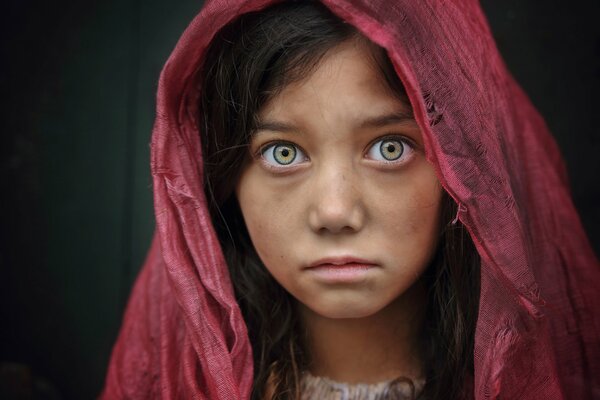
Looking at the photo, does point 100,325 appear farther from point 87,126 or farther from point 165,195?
point 165,195

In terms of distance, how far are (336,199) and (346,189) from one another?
21 millimetres

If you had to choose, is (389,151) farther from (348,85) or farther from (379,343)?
(379,343)

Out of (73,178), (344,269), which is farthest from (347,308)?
(73,178)

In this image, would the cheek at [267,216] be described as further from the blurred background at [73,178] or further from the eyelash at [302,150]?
the blurred background at [73,178]

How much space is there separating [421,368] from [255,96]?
1.56 feet

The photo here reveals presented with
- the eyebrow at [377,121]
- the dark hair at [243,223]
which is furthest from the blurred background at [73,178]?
the eyebrow at [377,121]

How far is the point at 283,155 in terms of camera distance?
0.94m

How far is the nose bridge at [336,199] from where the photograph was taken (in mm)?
854

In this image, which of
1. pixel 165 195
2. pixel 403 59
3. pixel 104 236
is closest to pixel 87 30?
pixel 104 236

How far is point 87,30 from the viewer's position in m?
1.46

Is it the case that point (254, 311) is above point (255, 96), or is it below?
below

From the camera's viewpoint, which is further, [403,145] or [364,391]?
[364,391]

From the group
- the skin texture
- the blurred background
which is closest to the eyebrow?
the skin texture

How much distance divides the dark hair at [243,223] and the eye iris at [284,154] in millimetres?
50
